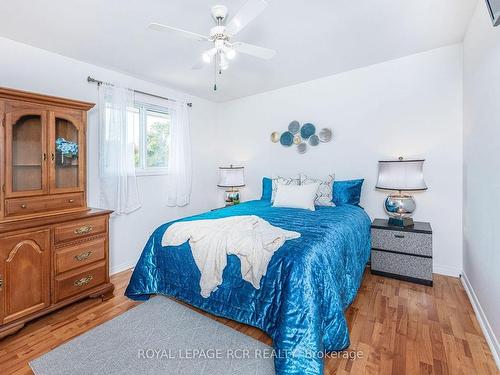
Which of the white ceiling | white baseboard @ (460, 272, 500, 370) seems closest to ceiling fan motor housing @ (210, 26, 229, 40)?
the white ceiling

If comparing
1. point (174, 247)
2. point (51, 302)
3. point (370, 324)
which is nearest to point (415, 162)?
point (370, 324)

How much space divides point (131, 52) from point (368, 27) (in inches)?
91.2

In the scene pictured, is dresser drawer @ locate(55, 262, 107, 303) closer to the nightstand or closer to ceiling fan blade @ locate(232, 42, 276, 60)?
ceiling fan blade @ locate(232, 42, 276, 60)

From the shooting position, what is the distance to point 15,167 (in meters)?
2.07

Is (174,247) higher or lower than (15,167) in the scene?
lower

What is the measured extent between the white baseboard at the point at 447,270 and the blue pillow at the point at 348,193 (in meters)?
1.09

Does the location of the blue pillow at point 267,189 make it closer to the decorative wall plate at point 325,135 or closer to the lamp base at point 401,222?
the decorative wall plate at point 325,135

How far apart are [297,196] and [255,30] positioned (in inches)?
68.2

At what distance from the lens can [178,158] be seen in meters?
3.71

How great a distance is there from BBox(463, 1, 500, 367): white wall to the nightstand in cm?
34

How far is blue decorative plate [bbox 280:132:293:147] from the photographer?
3773mm

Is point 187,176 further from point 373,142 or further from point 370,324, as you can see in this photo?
point 370,324

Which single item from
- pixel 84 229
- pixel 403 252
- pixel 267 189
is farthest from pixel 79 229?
pixel 403 252

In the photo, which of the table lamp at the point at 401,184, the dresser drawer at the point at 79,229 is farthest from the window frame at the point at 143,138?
the table lamp at the point at 401,184
